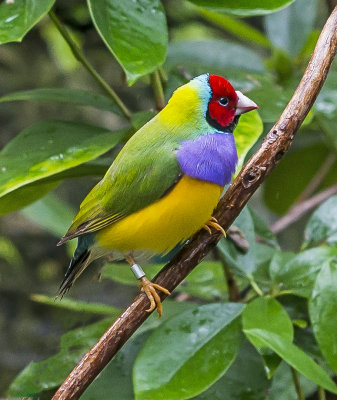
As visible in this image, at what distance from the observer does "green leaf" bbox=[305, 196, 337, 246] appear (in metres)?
1.87

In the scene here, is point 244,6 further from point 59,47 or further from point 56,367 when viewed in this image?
point 59,47

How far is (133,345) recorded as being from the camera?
1.81 metres

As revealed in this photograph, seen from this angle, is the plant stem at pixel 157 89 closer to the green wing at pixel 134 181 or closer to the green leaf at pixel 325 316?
the green wing at pixel 134 181

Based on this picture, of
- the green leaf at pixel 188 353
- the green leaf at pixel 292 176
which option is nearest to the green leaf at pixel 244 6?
the green leaf at pixel 188 353

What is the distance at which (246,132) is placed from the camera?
5.37 feet

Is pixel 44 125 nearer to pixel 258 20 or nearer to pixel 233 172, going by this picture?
pixel 233 172

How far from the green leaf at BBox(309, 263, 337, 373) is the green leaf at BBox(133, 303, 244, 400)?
0.19 m

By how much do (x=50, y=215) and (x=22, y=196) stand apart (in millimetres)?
609

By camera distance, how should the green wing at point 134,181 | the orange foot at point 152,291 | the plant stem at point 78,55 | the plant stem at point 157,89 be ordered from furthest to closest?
1. the plant stem at point 157,89
2. the plant stem at point 78,55
3. the green wing at point 134,181
4. the orange foot at point 152,291

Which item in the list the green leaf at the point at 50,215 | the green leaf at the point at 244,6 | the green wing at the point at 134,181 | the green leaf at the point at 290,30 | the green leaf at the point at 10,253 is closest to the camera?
the green wing at the point at 134,181

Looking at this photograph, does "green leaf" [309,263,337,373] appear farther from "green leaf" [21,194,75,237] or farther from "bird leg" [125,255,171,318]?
"green leaf" [21,194,75,237]

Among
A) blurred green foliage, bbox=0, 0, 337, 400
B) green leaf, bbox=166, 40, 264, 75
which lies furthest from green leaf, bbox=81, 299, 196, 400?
green leaf, bbox=166, 40, 264, 75

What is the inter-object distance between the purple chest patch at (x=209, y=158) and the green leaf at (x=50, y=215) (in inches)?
32.3

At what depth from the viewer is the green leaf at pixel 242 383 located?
1688mm
